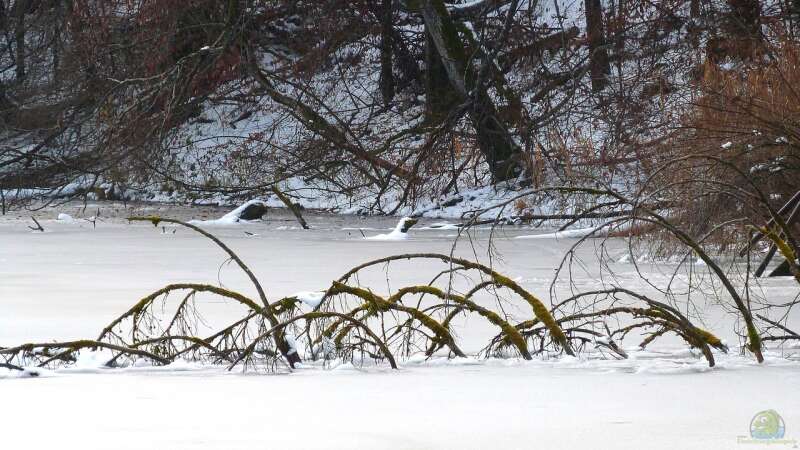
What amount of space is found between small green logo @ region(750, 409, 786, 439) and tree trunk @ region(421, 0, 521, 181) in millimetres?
10267

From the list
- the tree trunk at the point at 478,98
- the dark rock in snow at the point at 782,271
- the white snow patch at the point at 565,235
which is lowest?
the white snow patch at the point at 565,235

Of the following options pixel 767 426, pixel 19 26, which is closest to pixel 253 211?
pixel 19 26

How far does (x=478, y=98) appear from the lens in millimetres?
13578

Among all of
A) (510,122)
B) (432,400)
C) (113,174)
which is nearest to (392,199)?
(510,122)

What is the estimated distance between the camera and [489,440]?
312 centimetres

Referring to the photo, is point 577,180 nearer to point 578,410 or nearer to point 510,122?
point 510,122

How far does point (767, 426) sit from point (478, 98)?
414 inches

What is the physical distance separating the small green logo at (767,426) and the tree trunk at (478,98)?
10.3 metres

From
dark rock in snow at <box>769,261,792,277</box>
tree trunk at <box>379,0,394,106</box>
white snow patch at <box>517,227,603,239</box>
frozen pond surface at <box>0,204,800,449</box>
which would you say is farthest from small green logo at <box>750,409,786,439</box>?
tree trunk at <box>379,0,394,106</box>

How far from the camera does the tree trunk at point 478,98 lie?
13.7 metres

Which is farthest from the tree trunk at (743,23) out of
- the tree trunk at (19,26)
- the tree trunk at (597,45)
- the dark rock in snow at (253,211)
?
the tree trunk at (19,26)

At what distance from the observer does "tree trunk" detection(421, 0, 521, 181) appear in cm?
1374

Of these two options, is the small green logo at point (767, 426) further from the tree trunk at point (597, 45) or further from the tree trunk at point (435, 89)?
the tree trunk at point (597, 45)

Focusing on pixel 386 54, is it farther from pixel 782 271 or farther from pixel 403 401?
pixel 403 401
